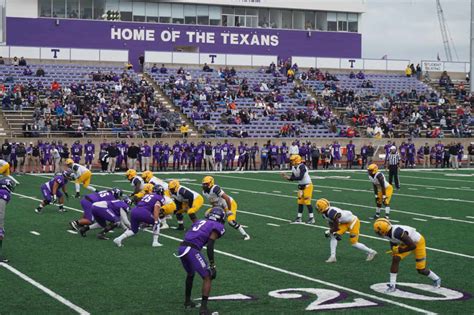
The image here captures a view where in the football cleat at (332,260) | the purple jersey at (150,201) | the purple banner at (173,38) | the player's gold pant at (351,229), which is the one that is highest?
the purple banner at (173,38)

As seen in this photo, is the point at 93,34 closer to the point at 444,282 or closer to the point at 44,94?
the point at 44,94

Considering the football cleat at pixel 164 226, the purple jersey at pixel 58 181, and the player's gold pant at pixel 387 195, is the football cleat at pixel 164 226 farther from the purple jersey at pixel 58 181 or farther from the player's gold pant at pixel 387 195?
the player's gold pant at pixel 387 195

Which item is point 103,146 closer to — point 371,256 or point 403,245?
point 371,256

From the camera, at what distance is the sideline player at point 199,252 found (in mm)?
9544

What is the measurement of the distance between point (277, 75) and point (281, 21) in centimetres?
631

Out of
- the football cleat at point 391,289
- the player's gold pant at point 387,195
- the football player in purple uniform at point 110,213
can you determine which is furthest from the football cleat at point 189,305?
the player's gold pant at point 387,195

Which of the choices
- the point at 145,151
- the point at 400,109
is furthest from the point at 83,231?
the point at 400,109

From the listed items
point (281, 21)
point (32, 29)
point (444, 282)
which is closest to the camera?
point (444, 282)

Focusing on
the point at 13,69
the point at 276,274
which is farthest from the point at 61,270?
the point at 13,69

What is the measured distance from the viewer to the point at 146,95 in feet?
135

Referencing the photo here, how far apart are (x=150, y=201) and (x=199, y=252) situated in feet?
16.1

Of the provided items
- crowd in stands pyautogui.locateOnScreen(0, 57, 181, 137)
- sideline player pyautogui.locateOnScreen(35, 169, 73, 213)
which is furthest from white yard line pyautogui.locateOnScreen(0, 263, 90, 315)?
crowd in stands pyautogui.locateOnScreen(0, 57, 181, 137)

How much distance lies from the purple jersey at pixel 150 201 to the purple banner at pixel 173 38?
116 ft

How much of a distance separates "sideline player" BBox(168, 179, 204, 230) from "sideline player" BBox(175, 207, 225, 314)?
5611 mm
